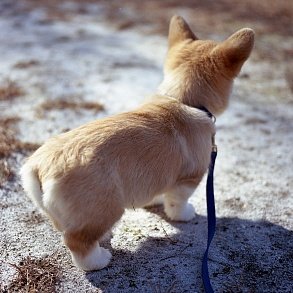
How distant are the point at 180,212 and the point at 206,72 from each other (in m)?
1.10

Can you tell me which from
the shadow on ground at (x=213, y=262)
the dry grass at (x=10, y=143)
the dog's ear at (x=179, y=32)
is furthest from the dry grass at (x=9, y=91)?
the shadow on ground at (x=213, y=262)

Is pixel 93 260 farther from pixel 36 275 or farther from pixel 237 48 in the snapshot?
pixel 237 48

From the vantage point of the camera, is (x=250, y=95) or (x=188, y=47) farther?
(x=250, y=95)

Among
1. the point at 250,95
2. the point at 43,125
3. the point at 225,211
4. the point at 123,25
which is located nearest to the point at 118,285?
the point at 225,211

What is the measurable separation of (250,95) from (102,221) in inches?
150

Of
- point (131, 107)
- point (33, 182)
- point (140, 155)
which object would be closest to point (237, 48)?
point (140, 155)

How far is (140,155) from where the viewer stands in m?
2.54

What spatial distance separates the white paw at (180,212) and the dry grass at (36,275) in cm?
96

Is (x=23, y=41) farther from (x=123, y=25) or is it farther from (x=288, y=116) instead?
(x=288, y=116)

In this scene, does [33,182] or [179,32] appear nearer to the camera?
[33,182]

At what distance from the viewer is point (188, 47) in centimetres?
318

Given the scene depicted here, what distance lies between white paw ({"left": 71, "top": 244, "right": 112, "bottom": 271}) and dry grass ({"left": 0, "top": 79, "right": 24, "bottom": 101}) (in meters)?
3.17

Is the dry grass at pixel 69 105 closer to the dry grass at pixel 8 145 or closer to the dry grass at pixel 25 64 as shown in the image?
the dry grass at pixel 8 145

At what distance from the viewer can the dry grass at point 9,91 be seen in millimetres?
5180
